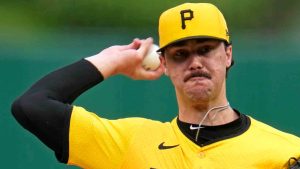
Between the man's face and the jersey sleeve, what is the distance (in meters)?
0.24

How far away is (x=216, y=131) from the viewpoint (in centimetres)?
222

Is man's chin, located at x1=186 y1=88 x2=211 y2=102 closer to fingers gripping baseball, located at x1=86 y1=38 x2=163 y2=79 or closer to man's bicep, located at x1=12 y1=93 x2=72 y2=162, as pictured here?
fingers gripping baseball, located at x1=86 y1=38 x2=163 y2=79

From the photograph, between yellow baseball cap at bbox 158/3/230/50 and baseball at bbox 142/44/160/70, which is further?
baseball at bbox 142/44/160/70

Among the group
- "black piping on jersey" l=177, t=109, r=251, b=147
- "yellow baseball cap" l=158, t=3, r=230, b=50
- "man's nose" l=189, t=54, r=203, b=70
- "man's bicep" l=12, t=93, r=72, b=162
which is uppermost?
"yellow baseball cap" l=158, t=3, r=230, b=50

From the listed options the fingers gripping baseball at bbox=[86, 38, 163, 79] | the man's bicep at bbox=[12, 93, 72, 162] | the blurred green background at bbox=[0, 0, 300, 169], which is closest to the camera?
the man's bicep at bbox=[12, 93, 72, 162]

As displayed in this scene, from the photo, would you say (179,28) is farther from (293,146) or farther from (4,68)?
(4,68)

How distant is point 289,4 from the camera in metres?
3.82

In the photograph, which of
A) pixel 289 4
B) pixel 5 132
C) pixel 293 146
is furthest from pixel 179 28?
pixel 289 4

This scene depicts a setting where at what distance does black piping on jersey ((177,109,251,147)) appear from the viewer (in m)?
2.20

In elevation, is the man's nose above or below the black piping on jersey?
above

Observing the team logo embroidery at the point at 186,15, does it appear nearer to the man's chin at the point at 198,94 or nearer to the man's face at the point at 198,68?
the man's face at the point at 198,68

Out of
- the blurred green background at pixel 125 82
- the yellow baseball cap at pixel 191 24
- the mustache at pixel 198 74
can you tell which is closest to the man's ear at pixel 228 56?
the yellow baseball cap at pixel 191 24

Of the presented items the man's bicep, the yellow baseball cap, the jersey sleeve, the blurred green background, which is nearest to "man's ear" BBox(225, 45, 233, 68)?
the yellow baseball cap

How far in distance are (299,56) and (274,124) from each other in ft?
1.08
